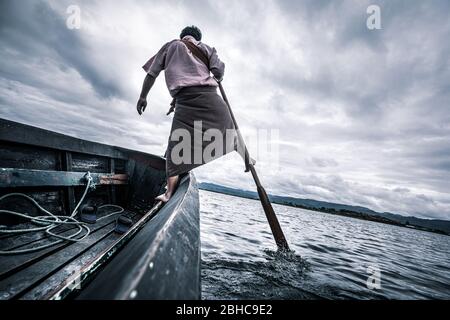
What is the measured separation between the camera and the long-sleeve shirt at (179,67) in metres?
2.19

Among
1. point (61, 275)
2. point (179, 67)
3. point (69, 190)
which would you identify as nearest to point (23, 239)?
point (61, 275)

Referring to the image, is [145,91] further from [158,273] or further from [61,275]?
[158,273]

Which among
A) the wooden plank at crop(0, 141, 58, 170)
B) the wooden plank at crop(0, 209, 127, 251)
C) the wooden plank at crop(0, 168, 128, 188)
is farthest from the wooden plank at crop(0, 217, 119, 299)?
the wooden plank at crop(0, 141, 58, 170)

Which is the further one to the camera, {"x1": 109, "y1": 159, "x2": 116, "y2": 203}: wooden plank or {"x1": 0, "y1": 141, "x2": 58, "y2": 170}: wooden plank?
{"x1": 109, "y1": 159, "x2": 116, "y2": 203}: wooden plank

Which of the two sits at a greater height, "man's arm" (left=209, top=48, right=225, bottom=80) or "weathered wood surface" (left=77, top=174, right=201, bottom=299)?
"man's arm" (left=209, top=48, right=225, bottom=80)

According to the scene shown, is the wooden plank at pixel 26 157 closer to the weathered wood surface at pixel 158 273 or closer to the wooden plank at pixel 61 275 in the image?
the wooden plank at pixel 61 275

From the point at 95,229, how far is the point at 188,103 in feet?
5.47

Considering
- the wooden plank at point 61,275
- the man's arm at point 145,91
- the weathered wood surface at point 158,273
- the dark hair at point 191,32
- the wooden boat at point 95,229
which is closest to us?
the weathered wood surface at point 158,273

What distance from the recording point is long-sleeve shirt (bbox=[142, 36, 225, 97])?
2.19 m

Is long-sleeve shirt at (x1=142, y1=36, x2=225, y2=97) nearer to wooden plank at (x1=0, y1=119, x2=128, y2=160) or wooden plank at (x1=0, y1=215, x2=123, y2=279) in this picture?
wooden plank at (x1=0, y1=119, x2=128, y2=160)

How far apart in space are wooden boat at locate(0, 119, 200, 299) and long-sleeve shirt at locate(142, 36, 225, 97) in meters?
1.08

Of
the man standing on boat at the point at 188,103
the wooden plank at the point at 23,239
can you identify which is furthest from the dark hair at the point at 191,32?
the wooden plank at the point at 23,239
